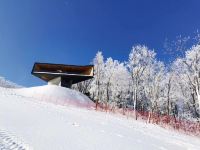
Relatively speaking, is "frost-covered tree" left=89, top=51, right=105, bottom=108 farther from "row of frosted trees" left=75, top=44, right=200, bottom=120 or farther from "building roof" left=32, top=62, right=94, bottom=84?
"building roof" left=32, top=62, right=94, bottom=84

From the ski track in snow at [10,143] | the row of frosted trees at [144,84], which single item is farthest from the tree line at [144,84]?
the ski track in snow at [10,143]

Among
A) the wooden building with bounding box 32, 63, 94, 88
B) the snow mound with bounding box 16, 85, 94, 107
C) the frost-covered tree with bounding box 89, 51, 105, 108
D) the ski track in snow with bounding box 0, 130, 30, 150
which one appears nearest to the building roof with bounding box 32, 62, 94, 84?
the wooden building with bounding box 32, 63, 94, 88

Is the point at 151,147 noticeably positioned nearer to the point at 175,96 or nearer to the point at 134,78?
the point at 134,78

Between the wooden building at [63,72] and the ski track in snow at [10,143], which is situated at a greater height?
the wooden building at [63,72]

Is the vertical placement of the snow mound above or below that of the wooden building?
below

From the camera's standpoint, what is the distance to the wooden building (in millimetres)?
33750

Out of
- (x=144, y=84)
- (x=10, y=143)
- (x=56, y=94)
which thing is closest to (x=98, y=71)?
(x=144, y=84)

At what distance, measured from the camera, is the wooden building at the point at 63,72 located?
33.8 meters

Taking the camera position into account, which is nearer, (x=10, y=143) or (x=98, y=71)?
(x=10, y=143)

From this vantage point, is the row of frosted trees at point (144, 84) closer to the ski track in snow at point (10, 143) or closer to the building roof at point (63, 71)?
the building roof at point (63, 71)

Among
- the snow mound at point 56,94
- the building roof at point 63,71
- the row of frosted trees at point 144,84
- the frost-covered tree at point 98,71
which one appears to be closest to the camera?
the snow mound at point 56,94

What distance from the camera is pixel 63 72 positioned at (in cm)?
3447

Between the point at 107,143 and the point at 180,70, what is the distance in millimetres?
20537

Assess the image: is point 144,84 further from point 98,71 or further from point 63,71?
point 63,71
